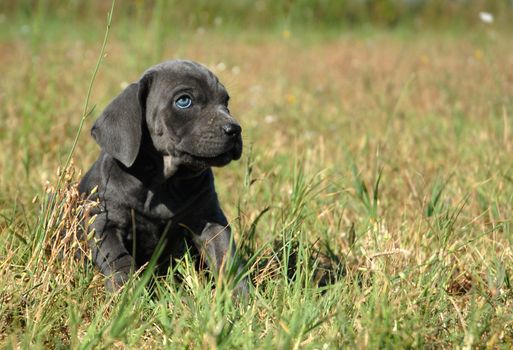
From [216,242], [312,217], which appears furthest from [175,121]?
[312,217]

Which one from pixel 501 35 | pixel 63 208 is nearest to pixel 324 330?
pixel 63 208

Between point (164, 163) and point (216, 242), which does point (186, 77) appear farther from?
point (216, 242)

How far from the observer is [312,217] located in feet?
13.1

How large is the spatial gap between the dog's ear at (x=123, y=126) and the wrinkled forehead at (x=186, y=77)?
0.09 m

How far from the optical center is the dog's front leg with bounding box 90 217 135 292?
3249mm

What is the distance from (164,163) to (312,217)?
34.3 inches

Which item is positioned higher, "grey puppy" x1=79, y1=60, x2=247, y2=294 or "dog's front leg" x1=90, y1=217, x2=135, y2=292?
"grey puppy" x1=79, y1=60, x2=247, y2=294

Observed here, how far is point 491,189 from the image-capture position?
172 inches

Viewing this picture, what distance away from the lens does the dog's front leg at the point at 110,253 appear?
3249mm

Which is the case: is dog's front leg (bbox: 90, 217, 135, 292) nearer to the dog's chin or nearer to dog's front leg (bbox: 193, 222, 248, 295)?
dog's front leg (bbox: 193, 222, 248, 295)

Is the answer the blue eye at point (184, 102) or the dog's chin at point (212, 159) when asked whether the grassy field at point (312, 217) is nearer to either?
the dog's chin at point (212, 159)

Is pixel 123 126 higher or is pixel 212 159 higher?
pixel 123 126

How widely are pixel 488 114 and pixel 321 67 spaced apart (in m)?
3.54

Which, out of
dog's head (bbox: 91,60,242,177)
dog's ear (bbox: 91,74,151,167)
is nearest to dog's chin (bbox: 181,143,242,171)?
dog's head (bbox: 91,60,242,177)
